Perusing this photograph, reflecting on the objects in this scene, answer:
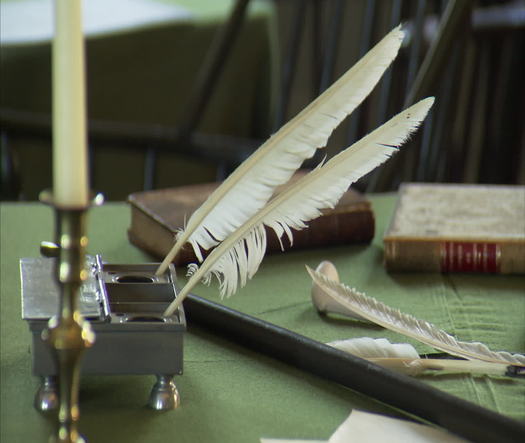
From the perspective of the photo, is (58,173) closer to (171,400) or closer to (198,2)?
(171,400)

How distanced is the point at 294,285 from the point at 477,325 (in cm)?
24

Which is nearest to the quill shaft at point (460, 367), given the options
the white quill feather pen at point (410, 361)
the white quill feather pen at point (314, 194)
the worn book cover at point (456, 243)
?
the white quill feather pen at point (410, 361)

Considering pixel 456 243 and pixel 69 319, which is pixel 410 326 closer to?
pixel 456 243

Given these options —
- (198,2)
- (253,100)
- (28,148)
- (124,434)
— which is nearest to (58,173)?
(124,434)

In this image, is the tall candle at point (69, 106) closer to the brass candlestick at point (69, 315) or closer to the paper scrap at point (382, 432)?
the brass candlestick at point (69, 315)

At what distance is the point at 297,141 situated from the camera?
0.86m

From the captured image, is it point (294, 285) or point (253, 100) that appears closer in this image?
point (294, 285)

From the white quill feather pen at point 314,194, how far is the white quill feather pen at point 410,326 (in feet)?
0.33

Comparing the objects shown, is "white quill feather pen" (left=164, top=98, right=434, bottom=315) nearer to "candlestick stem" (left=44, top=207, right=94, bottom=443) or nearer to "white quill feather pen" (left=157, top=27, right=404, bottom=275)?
"white quill feather pen" (left=157, top=27, right=404, bottom=275)

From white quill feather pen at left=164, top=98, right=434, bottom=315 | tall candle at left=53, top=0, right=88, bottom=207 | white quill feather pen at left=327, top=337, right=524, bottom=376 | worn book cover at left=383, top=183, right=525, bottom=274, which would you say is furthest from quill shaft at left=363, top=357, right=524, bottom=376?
tall candle at left=53, top=0, right=88, bottom=207

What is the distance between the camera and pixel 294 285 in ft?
3.87

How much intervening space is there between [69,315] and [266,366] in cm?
37

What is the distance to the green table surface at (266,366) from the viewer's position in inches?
31.7

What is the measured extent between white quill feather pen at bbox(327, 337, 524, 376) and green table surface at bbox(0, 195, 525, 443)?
0.01 metres
